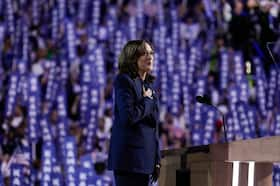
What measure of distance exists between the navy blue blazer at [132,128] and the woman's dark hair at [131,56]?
24 mm

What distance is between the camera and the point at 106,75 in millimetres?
4145

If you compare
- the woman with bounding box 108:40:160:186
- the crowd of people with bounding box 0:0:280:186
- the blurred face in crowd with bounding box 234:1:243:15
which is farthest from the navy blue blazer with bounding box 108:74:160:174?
the blurred face in crowd with bounding box 234:1:243:15

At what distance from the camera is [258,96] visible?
427cm

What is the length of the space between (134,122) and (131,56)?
0.18 metres

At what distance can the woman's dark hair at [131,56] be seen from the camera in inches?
66.8

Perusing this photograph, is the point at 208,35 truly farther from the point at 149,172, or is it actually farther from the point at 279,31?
the point at 149,172

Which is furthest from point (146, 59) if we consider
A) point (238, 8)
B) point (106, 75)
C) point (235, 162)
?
point (238, 8)

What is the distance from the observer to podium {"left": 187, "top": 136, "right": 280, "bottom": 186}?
164 centimetres

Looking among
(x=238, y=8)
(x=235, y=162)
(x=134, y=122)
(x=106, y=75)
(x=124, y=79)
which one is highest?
(x=238, y=8)

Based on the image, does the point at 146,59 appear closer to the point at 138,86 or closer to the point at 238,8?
the point at 138,86

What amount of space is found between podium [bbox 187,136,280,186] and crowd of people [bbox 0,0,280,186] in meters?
2.29

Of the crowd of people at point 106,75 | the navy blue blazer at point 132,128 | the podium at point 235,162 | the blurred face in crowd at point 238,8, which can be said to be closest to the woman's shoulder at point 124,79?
the navy blue blazer at point 132,128

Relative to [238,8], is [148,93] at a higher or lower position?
lower

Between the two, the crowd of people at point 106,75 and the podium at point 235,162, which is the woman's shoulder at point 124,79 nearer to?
the podium at point 235,162
